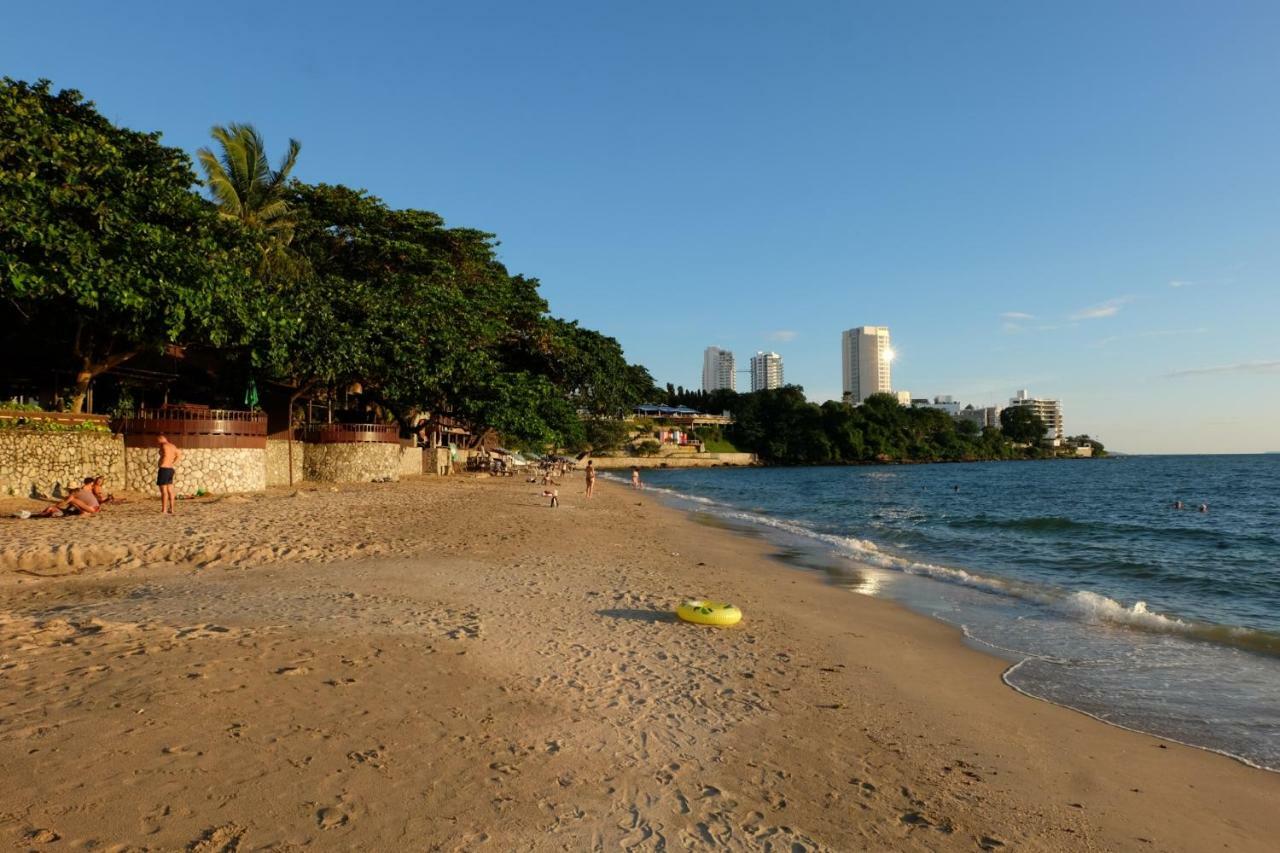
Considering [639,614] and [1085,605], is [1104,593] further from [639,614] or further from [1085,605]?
[639,614]

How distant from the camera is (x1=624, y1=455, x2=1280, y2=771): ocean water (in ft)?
21.8

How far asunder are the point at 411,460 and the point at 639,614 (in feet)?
96.8

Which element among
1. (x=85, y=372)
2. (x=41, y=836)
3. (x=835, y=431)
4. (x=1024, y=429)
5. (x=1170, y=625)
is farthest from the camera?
(x=1024, y=429)

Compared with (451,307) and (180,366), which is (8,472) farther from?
(451,307)

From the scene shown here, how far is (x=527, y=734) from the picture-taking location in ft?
15.6

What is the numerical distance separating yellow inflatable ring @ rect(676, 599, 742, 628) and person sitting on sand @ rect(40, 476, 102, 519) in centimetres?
1310

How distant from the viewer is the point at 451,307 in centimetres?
2948

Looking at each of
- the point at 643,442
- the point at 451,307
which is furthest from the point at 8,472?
the point at 643,442

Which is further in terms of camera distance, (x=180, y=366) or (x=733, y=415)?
(x=733, y=415)

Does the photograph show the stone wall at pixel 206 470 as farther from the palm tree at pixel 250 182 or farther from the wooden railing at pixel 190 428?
the palm tree at pixel 250 182

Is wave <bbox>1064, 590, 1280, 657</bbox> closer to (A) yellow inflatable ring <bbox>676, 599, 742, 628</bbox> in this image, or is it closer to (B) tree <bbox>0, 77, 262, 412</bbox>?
(A) yellow inflatable ring <bbox>676, 599, 742, 628</bbox>

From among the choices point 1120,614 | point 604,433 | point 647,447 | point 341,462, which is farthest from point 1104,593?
point 647,447

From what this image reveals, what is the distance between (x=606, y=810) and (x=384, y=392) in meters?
26.2

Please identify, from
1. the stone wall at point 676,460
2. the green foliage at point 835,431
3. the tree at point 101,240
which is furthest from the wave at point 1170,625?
the green foliage at point 835,431
